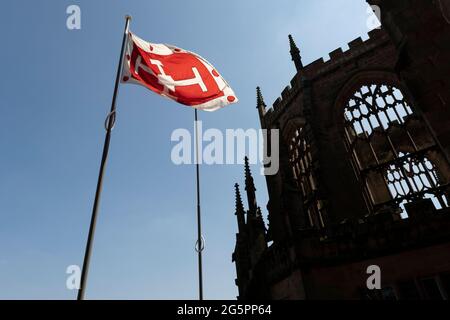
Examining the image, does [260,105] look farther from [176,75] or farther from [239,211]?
[176,75]

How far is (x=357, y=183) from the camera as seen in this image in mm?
12133

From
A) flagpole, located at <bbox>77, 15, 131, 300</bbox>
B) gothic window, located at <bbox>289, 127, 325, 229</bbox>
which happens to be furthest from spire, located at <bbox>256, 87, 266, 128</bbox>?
flagpole, located at <bbox>77, 15, 131, 300</bbox>

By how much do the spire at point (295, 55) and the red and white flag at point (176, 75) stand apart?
947 centimetres

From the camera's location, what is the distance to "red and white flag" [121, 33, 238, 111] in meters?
6.77

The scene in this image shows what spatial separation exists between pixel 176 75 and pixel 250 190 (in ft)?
32.0

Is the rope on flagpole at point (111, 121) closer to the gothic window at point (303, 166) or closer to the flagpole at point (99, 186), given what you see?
the flagpole at point (99, 186)

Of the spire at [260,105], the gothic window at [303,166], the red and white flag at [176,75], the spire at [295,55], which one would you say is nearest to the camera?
the red and white flag at [176,75]

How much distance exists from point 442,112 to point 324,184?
23.8ft

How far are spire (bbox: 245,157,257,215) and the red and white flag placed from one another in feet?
26.4

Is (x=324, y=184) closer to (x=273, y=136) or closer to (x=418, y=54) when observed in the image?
(x=273, y=136)

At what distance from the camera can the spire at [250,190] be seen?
49.8 feet

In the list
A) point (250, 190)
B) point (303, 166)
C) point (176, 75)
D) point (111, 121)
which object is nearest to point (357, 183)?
point (303, 166)

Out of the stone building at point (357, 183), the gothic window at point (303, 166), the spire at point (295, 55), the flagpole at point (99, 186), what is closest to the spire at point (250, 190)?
the stone building at point (357, 183)
